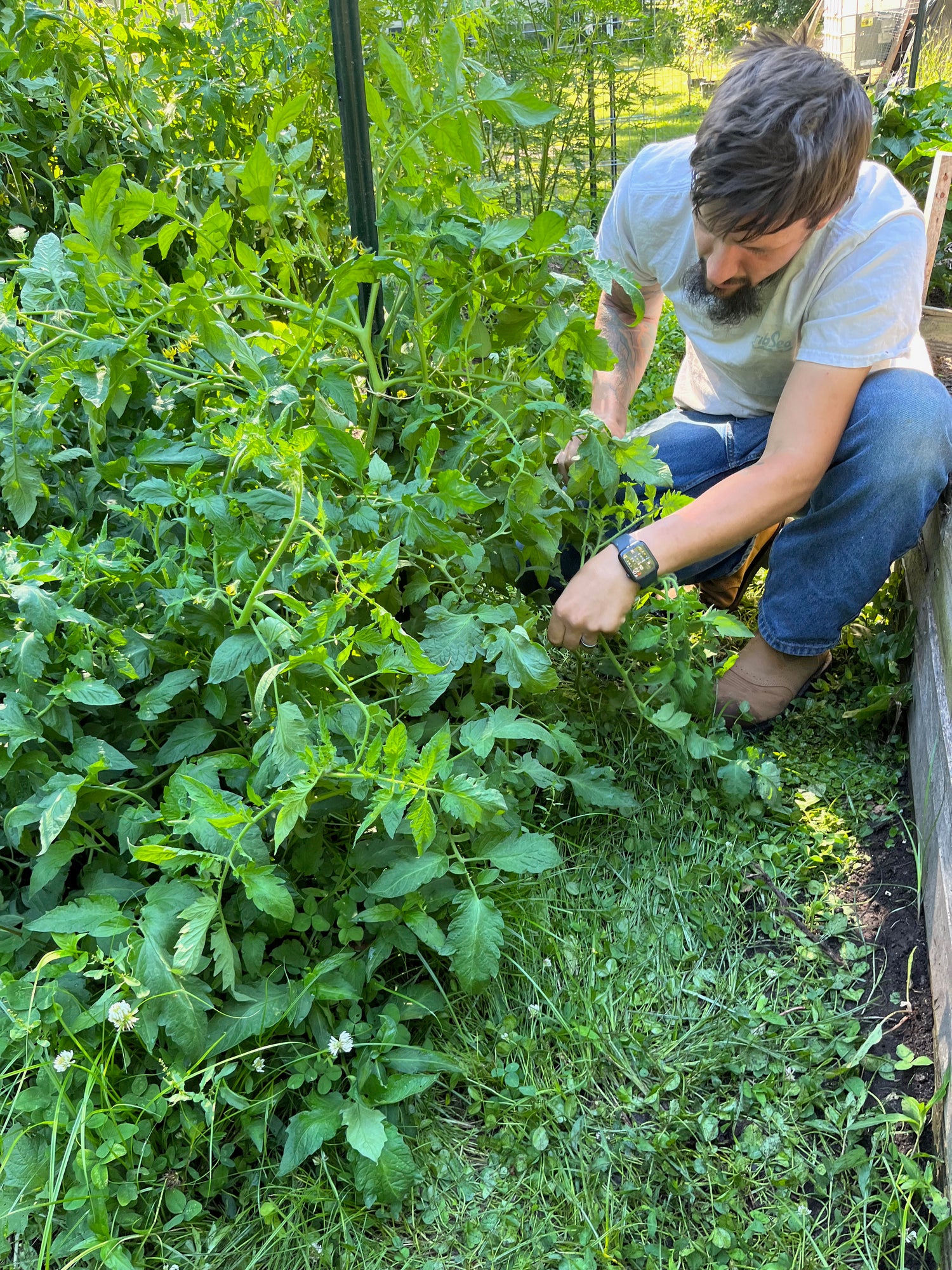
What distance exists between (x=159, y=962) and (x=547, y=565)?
0.83 meters

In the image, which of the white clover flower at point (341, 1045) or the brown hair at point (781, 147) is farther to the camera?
the brown hair at point (781, 147)

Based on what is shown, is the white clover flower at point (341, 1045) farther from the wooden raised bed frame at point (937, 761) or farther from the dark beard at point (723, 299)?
the dark beard at point (723, 299)

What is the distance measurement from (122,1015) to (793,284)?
162 cm

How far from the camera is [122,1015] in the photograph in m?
1.12

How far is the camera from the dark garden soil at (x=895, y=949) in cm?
136

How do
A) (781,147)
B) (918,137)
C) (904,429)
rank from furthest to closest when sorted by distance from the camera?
(918,137)
(904,429)
(781,147)

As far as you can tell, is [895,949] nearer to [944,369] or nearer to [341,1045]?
[341,1045]

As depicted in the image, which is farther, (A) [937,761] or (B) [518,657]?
(A) [937,761]

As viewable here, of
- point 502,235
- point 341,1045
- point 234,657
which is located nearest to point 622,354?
point 502,235

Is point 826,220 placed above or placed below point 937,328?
above

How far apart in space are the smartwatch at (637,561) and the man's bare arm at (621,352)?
21.3 inches

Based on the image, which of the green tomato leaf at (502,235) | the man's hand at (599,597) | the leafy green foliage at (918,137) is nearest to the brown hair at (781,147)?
the green tomato leaf at (502,235)

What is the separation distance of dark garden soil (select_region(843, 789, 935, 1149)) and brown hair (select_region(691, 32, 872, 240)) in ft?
3.46

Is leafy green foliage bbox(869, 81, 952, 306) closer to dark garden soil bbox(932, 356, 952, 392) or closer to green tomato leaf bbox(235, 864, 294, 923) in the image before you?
dark garden soil bbox(932, 356, 952, 392)
